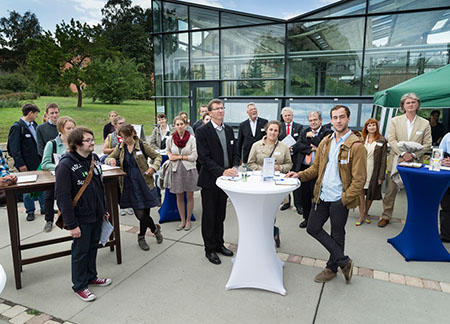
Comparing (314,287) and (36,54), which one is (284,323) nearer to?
(314,287)

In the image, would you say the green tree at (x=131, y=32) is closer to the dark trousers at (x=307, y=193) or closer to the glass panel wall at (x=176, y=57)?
the glass panel wall at (x=176, y=57)

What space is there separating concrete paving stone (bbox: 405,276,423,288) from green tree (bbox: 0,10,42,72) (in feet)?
134

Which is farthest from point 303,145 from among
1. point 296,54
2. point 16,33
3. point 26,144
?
point 16,33

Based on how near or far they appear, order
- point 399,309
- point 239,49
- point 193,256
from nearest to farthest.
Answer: point 399,309 < point 193,256 < point 239,49

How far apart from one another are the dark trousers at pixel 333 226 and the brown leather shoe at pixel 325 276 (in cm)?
10

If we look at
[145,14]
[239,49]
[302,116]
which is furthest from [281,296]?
[145,14]

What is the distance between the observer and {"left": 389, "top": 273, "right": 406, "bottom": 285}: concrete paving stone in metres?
3.04

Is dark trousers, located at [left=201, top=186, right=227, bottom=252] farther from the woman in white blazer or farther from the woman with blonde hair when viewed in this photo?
the woman with blonde hair

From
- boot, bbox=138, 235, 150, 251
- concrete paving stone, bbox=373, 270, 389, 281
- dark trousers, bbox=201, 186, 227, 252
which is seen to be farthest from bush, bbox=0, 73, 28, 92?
concrete paving stone, bbox=373, 270, 389, 281

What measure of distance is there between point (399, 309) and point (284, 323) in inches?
42.7

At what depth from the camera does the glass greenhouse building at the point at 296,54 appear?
8328mm

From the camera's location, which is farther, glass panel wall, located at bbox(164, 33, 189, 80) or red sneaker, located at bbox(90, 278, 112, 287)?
glass panel wall, located at bbox(164, 33, 189, 80)

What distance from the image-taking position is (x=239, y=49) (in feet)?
33.3

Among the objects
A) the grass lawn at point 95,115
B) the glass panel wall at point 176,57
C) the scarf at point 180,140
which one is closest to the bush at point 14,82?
the grass lawn at point 95,115
